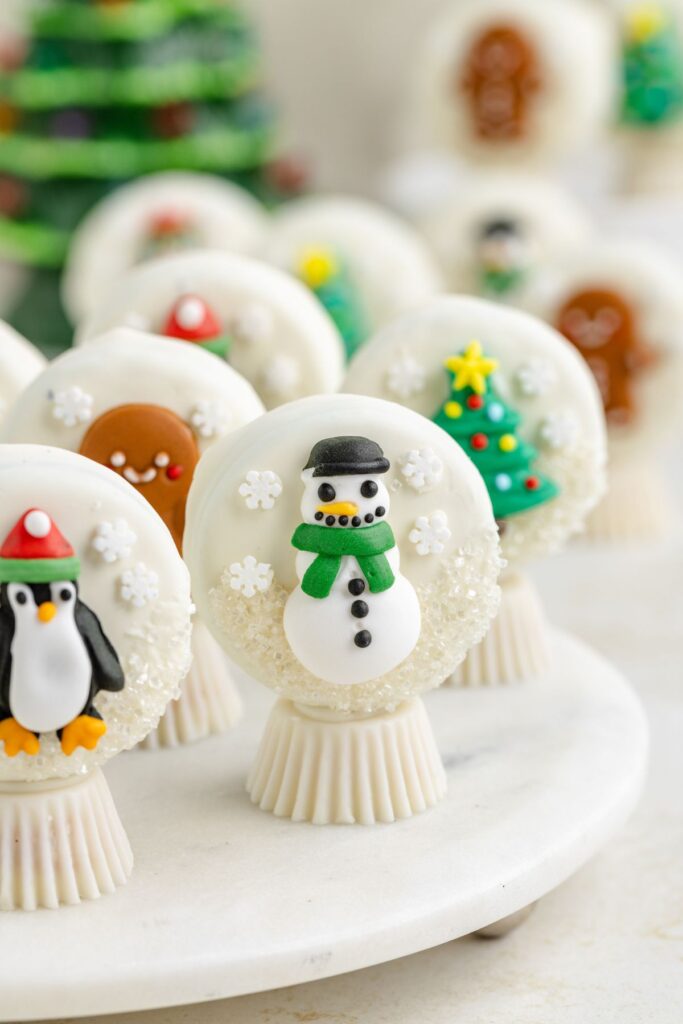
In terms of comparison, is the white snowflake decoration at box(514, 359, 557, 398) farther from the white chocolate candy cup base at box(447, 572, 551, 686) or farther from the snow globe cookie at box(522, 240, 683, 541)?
the snow globe cookie at box(522, 240, 683, 541)

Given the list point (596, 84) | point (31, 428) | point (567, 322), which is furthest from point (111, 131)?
point (31, 428)

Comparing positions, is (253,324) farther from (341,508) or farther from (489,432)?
(341,508)

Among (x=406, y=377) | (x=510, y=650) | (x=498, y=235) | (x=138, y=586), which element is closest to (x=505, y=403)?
(x=406, y=377)

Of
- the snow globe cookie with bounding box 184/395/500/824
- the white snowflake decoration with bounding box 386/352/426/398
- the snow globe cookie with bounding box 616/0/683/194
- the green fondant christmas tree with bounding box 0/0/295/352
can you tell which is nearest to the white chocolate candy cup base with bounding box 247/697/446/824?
the snow globe cookie with bounding box 184/395/500/824

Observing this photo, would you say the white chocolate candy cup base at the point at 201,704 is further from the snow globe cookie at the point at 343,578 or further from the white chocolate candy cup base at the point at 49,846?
the white chocolate candy cup base at the point at 49,846

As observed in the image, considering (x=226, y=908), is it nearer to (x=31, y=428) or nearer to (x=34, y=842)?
(x=34, y=842)

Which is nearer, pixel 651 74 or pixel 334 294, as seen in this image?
pixel 334 294
